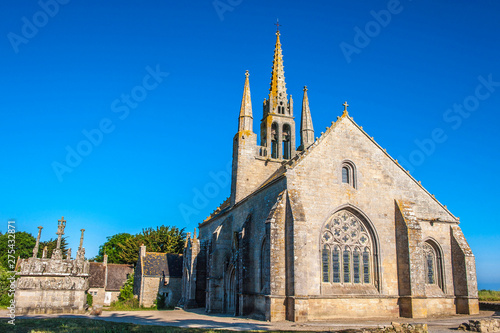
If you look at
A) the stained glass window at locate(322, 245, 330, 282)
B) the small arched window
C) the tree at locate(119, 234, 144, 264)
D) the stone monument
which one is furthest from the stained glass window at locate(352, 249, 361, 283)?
the tree at locate(119, 234, 144, 264)

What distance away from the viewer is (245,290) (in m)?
23.1

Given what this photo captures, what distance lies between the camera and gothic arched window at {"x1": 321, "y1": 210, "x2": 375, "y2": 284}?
21734 mm

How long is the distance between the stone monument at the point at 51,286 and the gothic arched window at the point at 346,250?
47.2 ft

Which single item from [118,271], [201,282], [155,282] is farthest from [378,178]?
[118,271]

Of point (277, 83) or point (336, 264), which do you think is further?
point (277, 83)

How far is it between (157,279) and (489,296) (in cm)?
3057

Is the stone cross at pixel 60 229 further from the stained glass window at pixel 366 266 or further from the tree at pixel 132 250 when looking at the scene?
the tree at pixel 132 250

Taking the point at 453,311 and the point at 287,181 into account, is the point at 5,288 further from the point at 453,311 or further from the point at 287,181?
the point at 453,311

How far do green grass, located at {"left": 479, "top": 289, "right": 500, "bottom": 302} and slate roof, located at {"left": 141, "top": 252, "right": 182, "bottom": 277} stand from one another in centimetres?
2834

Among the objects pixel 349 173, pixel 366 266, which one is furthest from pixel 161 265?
pixel 349 173

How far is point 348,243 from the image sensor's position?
22.5 m

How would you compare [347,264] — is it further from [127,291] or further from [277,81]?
[127,291]

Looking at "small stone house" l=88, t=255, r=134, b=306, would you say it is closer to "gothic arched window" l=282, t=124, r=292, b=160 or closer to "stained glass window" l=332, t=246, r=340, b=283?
"gothic arched window" l=282, t=124, r=292, b=160

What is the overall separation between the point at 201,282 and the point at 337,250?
1554cm
